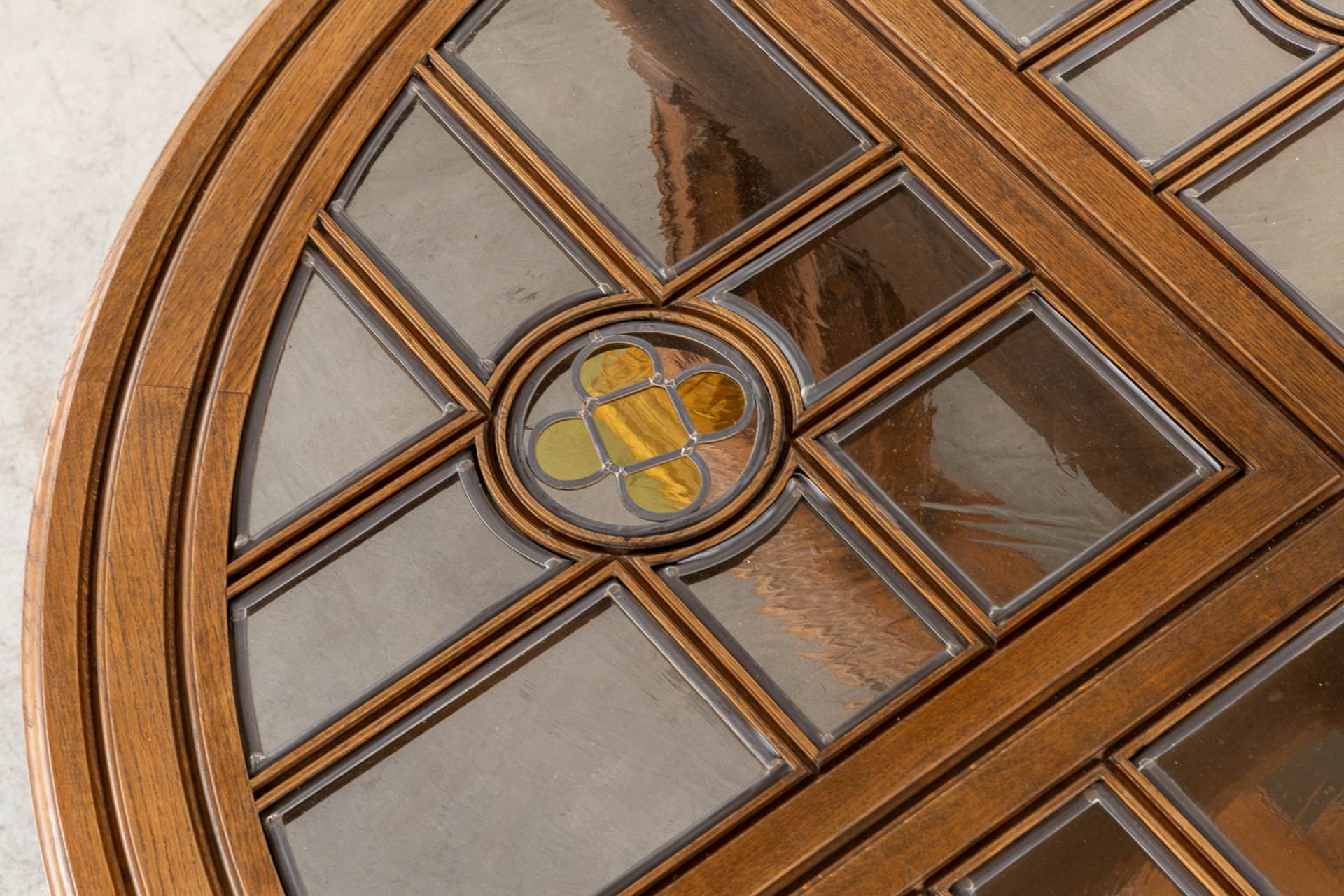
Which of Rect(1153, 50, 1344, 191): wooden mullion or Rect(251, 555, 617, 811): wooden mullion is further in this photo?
Rect(1153, 50, 1344, 191): wooden mullion

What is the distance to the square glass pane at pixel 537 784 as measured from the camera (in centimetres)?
104

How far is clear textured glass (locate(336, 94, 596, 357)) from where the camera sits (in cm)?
117

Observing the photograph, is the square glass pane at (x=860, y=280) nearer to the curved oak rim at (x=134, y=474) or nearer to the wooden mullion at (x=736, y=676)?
the wooden mullion at (x=736, y=676)

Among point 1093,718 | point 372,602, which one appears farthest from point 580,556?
point 1093,718

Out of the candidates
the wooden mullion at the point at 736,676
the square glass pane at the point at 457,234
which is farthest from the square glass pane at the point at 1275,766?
the square glass pane at the point at 457,234

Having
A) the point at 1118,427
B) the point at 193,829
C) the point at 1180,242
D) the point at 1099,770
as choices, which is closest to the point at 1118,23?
the point at 1180,242

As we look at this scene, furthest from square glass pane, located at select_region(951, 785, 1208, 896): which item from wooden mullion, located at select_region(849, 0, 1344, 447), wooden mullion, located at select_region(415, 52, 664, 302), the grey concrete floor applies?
the grey concrete floor

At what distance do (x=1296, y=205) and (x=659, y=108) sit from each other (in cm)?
72

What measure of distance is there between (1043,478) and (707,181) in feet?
1.60

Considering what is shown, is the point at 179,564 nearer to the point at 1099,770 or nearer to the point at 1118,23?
the point at 1099,770

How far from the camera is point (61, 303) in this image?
70.9 inches

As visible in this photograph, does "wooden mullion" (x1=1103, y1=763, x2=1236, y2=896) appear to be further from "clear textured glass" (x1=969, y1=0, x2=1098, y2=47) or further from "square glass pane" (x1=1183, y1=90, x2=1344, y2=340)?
"clear textured glass" (x1=969, y1=0, x2=1098, y2=47)

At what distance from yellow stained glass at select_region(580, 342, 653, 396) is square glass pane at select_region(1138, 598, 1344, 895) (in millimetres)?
636

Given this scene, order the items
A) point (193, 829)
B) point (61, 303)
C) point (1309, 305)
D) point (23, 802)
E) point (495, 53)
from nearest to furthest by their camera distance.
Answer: point (193, 829)
point (1309, 305)
point (495, 53)
point (23, 802)
point (61, 303)
